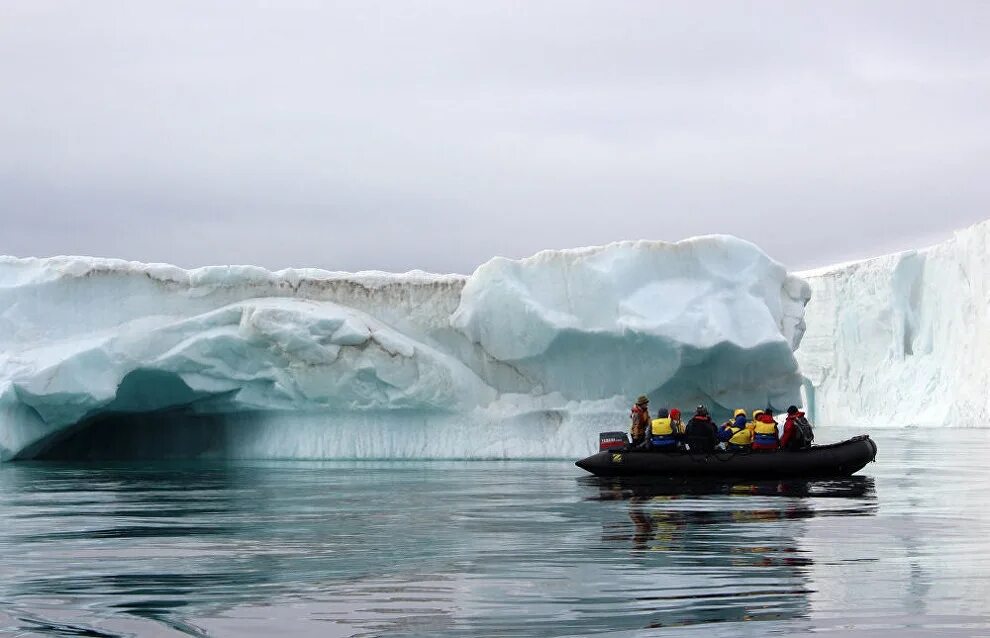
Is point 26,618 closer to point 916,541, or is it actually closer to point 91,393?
point 916,541

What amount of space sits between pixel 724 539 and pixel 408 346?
49.1 feet

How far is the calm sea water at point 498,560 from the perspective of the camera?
664 centimetres

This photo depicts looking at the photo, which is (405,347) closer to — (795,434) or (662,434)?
(662,434)

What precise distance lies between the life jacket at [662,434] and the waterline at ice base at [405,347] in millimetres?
5216

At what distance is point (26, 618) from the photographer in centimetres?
679

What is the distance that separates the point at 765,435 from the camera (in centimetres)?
1869

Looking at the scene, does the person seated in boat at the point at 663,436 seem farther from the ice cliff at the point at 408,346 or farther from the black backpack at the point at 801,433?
the ice cliff at the point at 408,346

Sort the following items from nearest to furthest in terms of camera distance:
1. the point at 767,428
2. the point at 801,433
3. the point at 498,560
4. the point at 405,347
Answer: the point at 498,560 < the point at 767,428 < the point at 801,433 < the point at 405,347

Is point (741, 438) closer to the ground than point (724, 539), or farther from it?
farther from it

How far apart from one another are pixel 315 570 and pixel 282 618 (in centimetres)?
198

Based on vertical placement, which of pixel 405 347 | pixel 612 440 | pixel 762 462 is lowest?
pixel 762 462

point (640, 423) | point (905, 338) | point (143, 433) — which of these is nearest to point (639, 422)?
point (640, 423)

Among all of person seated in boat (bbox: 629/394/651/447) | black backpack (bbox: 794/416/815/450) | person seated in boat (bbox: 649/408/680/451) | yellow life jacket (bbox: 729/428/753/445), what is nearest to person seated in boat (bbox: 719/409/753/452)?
yellow life jacket (bbox: 729/428/753/445)

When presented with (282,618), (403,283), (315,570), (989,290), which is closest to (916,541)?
(315,570)
